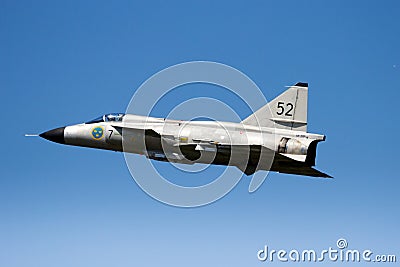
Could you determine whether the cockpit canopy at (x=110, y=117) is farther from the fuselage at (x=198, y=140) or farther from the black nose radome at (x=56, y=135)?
the black nose radome at (x=56, y=135)

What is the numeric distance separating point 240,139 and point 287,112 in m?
2.93

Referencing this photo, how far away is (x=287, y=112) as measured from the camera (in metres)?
34.1

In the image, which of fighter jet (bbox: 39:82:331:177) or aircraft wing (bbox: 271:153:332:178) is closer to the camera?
aircraft wing (bbox: 271:153:332:178)

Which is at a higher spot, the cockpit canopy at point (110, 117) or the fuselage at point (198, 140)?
the cockpit canopy at point (110, 117)

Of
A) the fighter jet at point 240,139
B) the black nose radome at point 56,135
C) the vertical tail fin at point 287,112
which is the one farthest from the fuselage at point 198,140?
the black nose radome at point 56,135

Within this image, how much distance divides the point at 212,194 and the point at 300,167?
458cm

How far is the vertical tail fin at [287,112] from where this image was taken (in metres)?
33.8

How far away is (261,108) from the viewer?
113 ft

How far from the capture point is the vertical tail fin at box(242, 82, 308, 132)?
33.8 meters

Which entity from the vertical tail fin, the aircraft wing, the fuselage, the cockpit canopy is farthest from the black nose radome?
the aircraft wing

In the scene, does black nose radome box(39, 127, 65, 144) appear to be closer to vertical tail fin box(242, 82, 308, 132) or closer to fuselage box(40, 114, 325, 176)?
fuselage box(40, 114, 325, 176)

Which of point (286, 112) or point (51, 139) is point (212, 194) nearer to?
point (286, 112)

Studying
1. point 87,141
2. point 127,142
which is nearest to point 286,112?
point 127,142

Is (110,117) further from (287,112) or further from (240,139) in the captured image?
(287,112)
